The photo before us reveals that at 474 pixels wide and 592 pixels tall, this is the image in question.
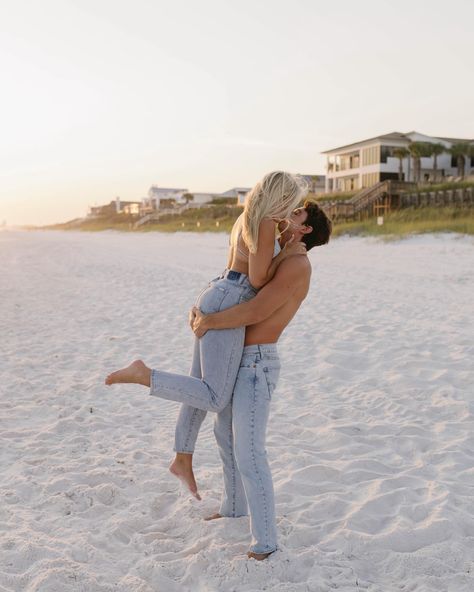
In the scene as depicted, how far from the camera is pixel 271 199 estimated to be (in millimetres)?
2721

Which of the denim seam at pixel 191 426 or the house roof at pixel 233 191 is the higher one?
the house roof at pixel 233 191

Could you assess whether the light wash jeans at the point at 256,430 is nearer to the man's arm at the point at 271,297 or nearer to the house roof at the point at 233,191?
the man's arm at the point at 271,297

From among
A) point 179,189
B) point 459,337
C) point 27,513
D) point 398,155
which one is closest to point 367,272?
point 459,337

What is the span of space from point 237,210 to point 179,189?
180 feet

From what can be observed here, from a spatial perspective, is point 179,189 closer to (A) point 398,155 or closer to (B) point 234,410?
(A) point 398,155

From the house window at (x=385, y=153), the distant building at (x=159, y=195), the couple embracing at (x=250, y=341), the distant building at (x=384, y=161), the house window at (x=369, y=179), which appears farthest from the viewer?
the distant building at (x=159, y=195)

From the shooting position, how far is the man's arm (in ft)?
9.22

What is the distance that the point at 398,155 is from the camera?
4900 centimetres


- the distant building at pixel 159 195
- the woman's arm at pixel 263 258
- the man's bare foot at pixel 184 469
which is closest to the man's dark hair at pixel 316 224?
the woman's arm at pixel 263 258

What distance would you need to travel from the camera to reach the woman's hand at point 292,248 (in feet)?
9.37

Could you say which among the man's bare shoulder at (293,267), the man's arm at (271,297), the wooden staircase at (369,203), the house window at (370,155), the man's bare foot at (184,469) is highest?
the house window at (370,155)

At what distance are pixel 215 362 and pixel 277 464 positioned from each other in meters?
1.76

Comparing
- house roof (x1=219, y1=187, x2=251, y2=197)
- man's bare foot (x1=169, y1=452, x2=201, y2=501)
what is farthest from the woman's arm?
house roof (x1=219, y1=187, x2=251, y2=197)

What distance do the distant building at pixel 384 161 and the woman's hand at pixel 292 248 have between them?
5072 centimetres
